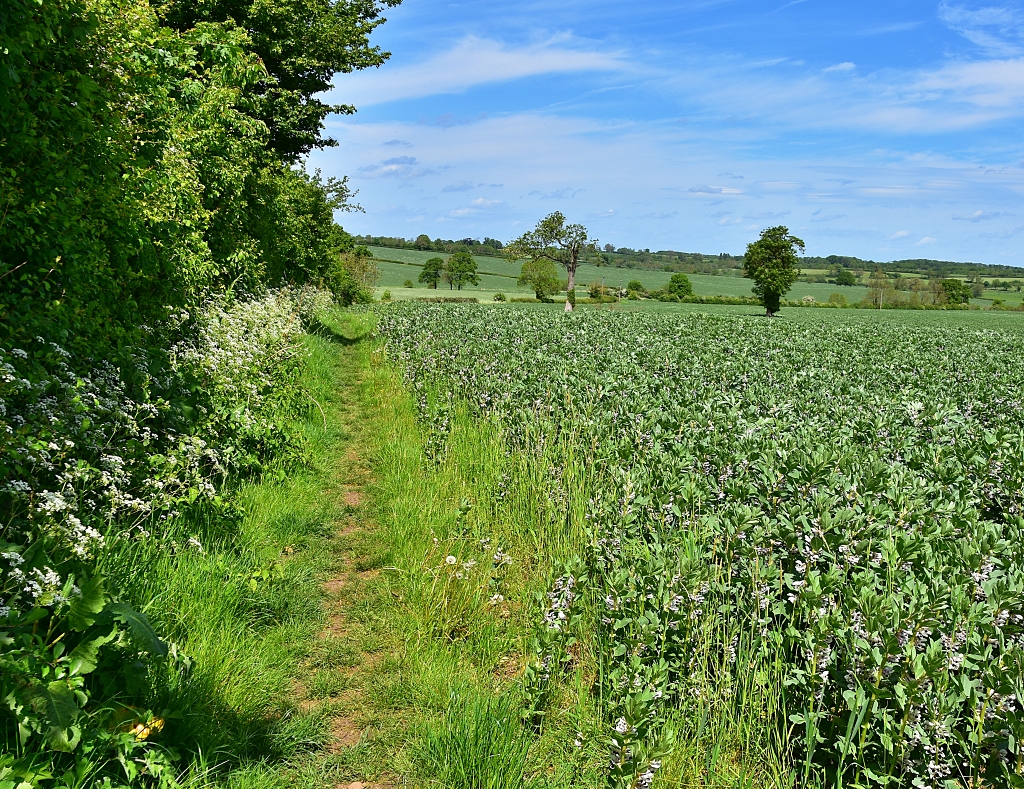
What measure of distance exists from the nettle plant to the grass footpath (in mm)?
591

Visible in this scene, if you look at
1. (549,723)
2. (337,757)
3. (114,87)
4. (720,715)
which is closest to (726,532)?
(720,715)

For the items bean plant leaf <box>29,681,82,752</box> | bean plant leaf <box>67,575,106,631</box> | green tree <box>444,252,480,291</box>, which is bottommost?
bean plant leaf <box>29,681,82,752</box>

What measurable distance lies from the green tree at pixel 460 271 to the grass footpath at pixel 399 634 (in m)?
105

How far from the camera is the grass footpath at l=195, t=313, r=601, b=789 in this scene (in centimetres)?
336

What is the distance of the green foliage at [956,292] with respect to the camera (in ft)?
332

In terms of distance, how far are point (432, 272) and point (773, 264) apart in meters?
62.9

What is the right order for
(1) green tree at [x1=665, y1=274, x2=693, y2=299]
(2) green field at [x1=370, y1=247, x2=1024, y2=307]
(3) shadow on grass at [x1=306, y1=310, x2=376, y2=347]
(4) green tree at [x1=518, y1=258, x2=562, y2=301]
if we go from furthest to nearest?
1. (2) green field at [x1=370, y1=247, x2=1024, y2=307]
2. (1) green tree at [x1=665, y1=274, x2=693, y2=299]
3. (4) green tree at [x1=518, y1=258, x2=562, y2=301]
4. (3) shadow on grass at [x1=306, y1=310, x2=376, y2=347]

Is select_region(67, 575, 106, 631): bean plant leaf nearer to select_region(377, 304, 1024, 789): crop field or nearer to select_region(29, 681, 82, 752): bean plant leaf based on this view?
select_region(29, 681, 82, 752): bean plant leaf

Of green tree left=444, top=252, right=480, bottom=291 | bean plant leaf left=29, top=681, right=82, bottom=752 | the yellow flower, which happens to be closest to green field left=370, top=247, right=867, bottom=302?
green tree left=444, top=252, right=480, bottom=291

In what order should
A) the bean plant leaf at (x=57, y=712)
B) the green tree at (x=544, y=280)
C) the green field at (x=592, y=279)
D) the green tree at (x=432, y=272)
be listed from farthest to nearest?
1. the green tree at (x=432, y=272)
2. the green field at (x=592, y=279)
3. the green tree at (x=544, y=280)
4. the bean plant leaf at (x=57, y=712)

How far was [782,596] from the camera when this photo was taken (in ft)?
12.6

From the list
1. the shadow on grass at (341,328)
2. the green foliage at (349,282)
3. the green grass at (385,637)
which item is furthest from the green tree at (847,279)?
the green grass at (385,637)

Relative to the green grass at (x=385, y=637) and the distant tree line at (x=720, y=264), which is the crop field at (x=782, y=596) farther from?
the distant tree line at (x=720, y=264)

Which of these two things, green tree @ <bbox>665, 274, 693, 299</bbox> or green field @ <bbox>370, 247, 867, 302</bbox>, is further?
green field @ <bbox>370, 247, 867, 302</bbox>
